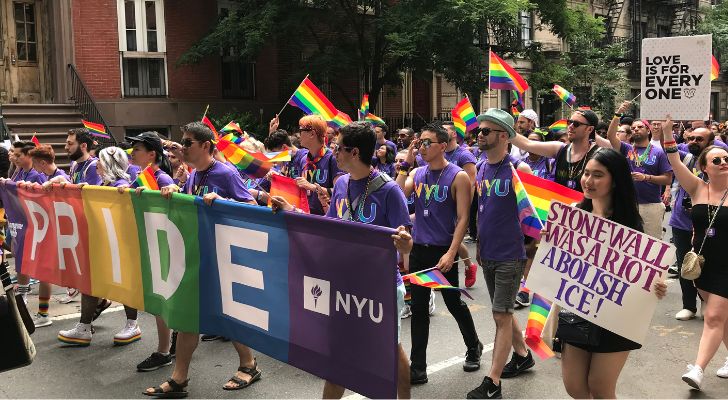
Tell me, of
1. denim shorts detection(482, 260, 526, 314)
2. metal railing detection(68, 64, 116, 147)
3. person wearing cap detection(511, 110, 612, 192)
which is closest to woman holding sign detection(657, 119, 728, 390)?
person wearing cap detection(511, 110, 612, 192)

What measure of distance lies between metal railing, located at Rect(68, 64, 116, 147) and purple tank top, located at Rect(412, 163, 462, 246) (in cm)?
1199

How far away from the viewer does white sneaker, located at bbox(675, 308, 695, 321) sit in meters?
7.03

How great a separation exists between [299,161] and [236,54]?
11404mm

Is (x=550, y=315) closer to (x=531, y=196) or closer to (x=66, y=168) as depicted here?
(x=531, y=196)

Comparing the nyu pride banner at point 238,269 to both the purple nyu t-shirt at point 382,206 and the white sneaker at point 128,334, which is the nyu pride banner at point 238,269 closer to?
the purple nyu t-shirt at point 382,206

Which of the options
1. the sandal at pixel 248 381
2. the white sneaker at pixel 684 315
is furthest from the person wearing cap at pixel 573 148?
the sandal at pixel 248 381

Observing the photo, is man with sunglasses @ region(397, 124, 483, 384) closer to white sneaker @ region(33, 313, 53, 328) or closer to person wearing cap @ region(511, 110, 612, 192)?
person wearing cap @ region(511, 110, 612, 192)

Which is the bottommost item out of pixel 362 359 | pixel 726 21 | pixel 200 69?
pixel 362 359

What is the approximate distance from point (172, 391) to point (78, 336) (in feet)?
6.15

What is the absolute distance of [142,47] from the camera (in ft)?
57.6

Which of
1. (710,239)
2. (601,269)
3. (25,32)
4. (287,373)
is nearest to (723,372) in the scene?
(710,239)

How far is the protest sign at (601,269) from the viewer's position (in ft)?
11.4

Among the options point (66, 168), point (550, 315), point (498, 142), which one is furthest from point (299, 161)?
point (66, 168)

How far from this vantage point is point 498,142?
5152 mm
